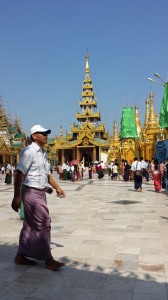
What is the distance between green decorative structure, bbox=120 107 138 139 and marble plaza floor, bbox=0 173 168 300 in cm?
3904

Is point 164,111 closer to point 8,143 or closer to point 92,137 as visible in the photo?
point 92,137

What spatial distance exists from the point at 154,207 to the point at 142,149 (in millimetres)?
26558

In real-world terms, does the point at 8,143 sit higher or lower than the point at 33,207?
higher

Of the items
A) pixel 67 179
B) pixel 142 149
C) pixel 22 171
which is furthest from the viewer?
pixel 142 149

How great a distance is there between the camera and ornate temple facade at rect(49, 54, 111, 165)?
5738 cm

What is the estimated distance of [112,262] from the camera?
4527 millimetres

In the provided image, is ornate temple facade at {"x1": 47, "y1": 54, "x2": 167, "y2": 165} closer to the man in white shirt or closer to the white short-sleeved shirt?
the man in white shirt

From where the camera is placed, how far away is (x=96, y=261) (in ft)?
15.0

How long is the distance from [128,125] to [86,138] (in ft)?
38.8

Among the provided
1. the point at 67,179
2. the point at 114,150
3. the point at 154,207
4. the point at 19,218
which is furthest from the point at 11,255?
the point at 114,150

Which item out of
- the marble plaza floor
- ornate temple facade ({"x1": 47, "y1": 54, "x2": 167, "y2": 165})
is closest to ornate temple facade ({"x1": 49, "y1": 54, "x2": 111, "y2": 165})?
ornate temple facade ({"x1": 47, "y1": 54, "x2": 167, "y2": 165})

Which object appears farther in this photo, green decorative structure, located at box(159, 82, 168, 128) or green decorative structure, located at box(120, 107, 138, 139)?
green decorative structure, located at box(120, 107, 138, 139)

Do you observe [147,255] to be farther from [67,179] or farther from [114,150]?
[114,150]

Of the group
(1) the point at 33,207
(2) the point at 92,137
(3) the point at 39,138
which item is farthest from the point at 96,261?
(2) the point at 92,137
